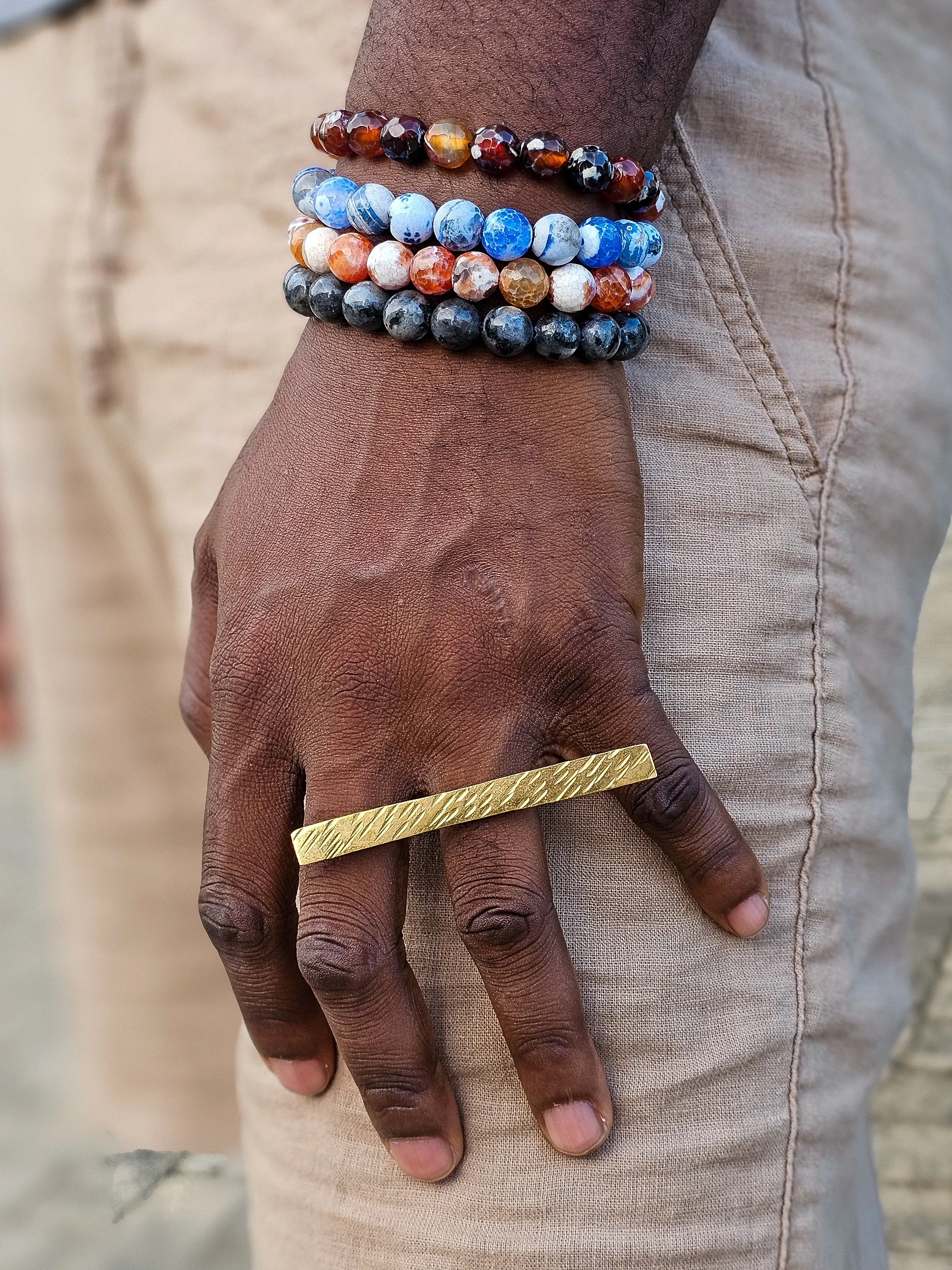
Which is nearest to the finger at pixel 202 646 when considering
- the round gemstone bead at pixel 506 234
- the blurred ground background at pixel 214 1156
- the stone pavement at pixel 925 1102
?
the round gemstone bead at pixel 506 234

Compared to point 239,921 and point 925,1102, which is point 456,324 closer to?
point 239,921

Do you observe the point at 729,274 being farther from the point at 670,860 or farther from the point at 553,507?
the point at 670,860

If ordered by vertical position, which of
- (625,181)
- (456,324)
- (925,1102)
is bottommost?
(925,1102)

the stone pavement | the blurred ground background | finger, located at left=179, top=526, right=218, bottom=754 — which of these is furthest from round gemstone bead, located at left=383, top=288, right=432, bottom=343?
the stone pavement

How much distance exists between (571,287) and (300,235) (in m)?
0.22

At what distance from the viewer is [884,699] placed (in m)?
0.97

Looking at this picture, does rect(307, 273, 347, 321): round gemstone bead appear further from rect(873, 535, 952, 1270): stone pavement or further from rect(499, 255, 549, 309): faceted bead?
rect(873, 535, 952, 1270): stone pavement

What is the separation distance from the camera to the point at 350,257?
0.77m

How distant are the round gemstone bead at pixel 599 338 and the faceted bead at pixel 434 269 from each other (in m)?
0.10

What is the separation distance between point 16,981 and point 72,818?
1671 mm

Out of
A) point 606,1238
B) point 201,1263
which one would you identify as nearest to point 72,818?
point 201,1263

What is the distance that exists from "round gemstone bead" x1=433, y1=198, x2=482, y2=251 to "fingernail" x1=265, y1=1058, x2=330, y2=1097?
2.03 ft

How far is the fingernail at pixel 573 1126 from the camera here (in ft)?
2.51

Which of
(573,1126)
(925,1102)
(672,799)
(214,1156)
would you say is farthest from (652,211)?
(925,1102)
